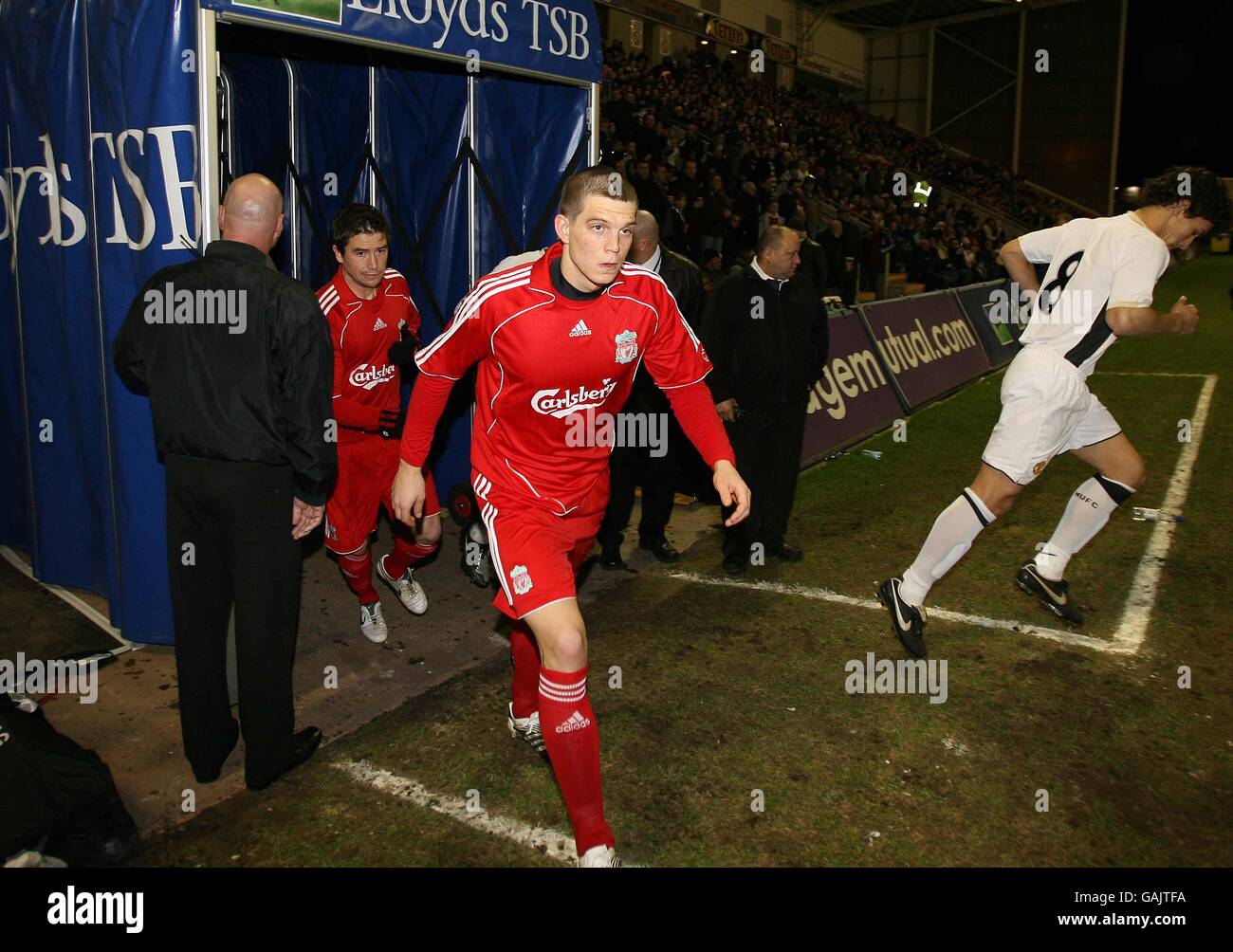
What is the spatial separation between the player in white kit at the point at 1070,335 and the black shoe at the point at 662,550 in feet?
5.86

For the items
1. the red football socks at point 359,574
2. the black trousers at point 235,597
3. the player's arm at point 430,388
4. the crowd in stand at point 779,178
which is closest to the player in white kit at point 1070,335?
the player's arm at point 430,388

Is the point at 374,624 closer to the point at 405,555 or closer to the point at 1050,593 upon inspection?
the point at 405,555

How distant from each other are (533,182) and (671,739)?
14.6 ft

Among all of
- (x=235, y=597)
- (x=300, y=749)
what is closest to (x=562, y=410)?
(x=235, y=597)

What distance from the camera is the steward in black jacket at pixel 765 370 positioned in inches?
244

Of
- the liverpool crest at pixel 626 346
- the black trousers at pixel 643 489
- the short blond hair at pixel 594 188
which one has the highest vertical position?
the short blond hair at pixel 594 188

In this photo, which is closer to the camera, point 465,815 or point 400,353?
point 465,815

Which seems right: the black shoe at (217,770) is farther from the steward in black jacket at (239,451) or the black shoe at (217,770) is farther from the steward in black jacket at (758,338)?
the steward in black jacket at (758,338)

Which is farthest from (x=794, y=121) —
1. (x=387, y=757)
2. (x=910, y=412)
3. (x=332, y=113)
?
(x=387, y=757)

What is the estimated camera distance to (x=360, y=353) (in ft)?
17.3

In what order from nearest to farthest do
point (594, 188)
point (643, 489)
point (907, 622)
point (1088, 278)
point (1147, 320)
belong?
point (594, 188), point (1147, 320), point (1088, 278), point (907, 622), point (643, 489)

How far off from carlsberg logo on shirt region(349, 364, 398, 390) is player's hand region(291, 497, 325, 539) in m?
1.62

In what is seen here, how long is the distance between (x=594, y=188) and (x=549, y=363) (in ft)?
2.12

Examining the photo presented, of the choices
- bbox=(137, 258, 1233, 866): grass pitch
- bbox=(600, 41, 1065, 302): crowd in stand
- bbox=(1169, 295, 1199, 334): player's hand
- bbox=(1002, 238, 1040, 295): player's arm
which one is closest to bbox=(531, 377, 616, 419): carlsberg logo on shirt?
bbox=(137, 258, 1233, 866): grass pitch
